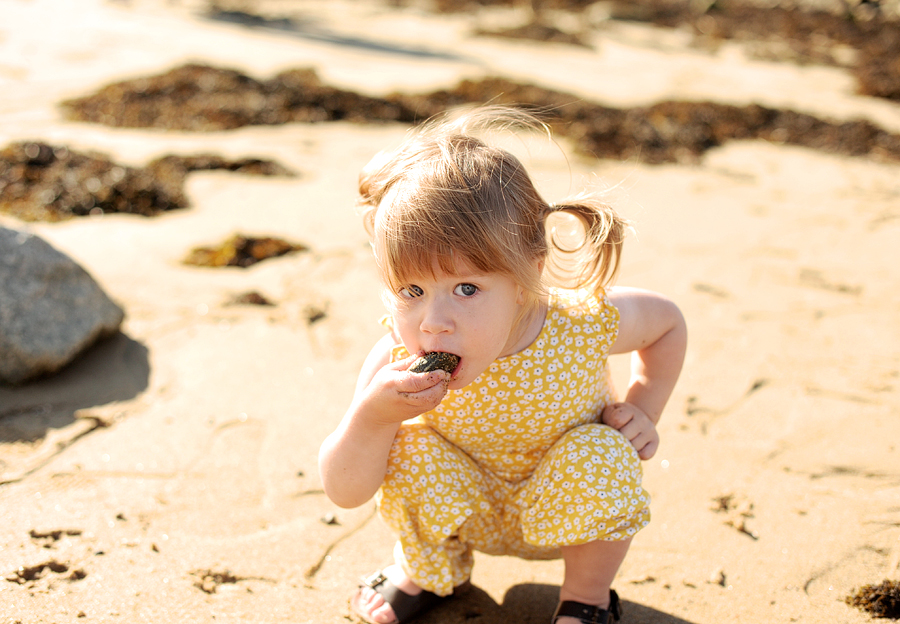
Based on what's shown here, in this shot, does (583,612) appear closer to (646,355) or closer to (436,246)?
(646,355)

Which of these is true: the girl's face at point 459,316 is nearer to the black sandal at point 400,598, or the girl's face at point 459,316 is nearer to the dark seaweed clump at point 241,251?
the black sandal at point 400,598

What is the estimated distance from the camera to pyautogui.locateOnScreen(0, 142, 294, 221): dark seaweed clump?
4449 mm

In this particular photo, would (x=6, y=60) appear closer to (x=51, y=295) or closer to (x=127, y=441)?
(x=51, y=295)

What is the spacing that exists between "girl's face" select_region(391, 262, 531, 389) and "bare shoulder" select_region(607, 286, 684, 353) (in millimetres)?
410

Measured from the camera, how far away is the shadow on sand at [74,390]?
274cm

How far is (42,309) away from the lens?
307 centimetres

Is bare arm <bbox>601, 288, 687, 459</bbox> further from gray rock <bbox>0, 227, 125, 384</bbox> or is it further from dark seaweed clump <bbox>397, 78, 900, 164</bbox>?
dark seaweed clump <bbox>397, 78, 900, 164</bbox>

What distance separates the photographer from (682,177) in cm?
537

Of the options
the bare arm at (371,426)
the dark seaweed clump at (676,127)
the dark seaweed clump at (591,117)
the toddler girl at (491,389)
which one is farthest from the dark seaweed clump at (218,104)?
the bare arm at (371,426)

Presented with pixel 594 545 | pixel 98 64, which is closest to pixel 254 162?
pixel 98 64

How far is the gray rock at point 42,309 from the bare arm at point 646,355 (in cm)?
213

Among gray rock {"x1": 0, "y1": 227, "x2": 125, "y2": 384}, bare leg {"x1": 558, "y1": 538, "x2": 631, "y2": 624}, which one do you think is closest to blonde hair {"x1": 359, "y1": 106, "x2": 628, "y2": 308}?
bare leg {"x1": 558, "y1": 538, "x2": 631, "y2": 624}

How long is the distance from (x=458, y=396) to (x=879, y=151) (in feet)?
17.2

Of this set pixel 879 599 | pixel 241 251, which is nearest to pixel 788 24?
pixel 241 251
